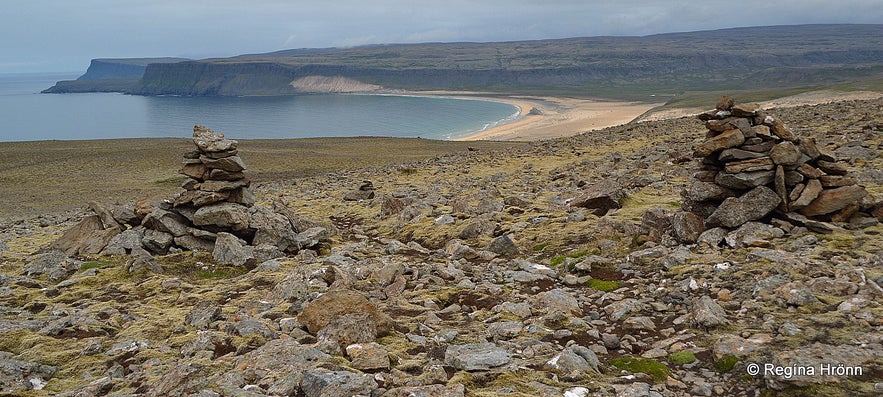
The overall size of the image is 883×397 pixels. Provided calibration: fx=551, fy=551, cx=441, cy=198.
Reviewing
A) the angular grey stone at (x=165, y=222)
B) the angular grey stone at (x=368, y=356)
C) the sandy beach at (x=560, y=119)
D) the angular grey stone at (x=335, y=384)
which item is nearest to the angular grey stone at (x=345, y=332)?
the angular grey stone at (x=368, y=356)

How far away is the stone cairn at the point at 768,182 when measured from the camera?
39.5ft


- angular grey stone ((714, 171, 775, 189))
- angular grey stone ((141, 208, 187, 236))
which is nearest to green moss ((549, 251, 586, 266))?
angular grey stone ((714, 171, 775, 189))

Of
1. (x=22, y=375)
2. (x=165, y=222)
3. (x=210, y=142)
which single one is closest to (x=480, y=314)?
(x=22, y=375)

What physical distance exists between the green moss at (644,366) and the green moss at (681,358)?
0.24 m

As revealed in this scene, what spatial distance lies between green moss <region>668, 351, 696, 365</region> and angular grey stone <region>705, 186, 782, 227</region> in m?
5.59

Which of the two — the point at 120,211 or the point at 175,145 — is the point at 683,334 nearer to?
the point at 120,211

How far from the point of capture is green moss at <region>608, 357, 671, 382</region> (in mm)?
7300

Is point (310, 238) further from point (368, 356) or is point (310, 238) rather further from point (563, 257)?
point (368, 356)

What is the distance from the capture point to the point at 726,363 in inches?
289

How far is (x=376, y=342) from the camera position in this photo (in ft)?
27.6

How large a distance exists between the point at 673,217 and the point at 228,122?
162m

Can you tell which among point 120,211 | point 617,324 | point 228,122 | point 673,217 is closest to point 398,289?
point 617,324

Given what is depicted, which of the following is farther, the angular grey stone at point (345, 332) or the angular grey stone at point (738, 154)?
the angular grey stone at point (738, 154)

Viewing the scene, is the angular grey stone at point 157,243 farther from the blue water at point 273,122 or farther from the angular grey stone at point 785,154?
the blue water at point 273,122
